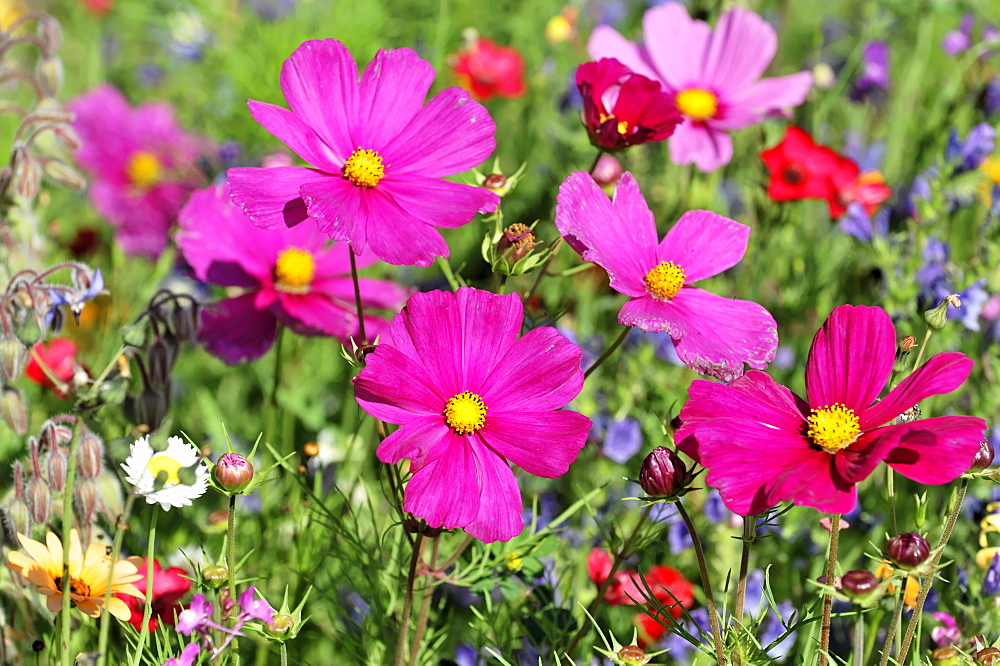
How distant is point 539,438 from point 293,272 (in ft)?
2.38

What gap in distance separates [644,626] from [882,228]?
1001 mm

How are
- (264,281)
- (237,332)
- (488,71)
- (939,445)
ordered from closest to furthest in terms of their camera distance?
(939,445), (237,332), (264,281), (488,71)

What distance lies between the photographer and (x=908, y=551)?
36.2 inches

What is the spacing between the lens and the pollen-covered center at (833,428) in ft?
3.26

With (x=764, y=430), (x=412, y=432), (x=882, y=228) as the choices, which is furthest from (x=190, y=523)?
(x=882, y=228)

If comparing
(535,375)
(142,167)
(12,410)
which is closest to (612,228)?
(535,375)

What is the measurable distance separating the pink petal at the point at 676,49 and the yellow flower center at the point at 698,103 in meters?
0.03

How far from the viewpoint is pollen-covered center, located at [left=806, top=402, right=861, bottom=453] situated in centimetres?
99

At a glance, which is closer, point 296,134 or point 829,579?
point 829,579

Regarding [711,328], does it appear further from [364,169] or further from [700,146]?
[700,146]

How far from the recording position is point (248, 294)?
1.62 m

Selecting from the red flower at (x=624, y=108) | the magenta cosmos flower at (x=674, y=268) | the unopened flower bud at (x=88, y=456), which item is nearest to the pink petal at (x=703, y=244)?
the magenta cosmos flower at (x=674, y=268)

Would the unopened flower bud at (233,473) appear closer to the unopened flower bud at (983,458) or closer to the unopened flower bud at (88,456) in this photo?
the unopened flower bud at (88,456)

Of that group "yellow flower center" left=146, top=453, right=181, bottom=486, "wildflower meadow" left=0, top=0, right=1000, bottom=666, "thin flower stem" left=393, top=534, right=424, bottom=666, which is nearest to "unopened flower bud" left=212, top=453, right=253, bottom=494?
"wildflower meadow" left=0, top=0, right=1000, bottom=666
